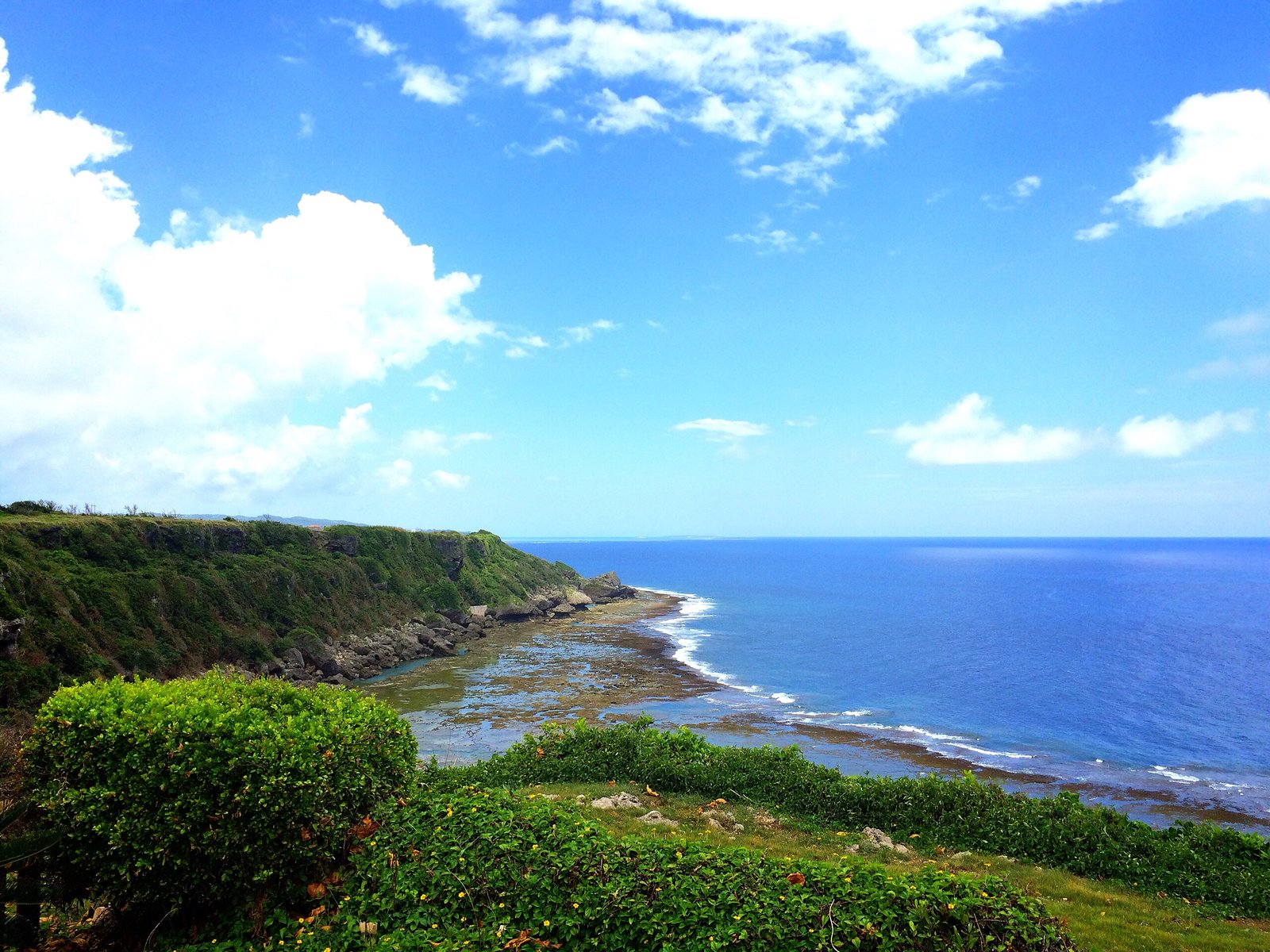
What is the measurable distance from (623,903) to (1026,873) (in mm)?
10336

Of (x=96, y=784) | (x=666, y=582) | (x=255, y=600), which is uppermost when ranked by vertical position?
(x=96, y=784)

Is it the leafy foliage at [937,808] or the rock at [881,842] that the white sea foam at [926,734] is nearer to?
the leafy foliage at [937,808]

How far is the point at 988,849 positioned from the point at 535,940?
12.0m

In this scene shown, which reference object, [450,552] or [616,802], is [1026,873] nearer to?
[616,802]

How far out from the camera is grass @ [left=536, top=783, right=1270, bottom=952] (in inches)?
421

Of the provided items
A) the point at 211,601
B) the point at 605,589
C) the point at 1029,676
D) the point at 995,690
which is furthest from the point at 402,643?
the point at 1029,676

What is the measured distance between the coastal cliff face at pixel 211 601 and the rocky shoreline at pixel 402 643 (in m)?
0.14

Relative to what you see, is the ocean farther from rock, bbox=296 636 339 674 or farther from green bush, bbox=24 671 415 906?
green bush, bbox=24 671 415 906

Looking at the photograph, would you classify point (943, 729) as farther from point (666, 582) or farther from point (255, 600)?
point (666, 582)

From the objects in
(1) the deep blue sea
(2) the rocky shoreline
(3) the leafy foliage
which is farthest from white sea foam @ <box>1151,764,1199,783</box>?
(2) the rocky shoreline

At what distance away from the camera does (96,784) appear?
9.25m

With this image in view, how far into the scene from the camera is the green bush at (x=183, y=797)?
9039mm

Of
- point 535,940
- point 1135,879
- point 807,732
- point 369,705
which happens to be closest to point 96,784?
point 369,705

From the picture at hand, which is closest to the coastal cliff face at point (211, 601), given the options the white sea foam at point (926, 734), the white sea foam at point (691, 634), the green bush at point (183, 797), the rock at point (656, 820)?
the white sea foam at point (691, 634)
